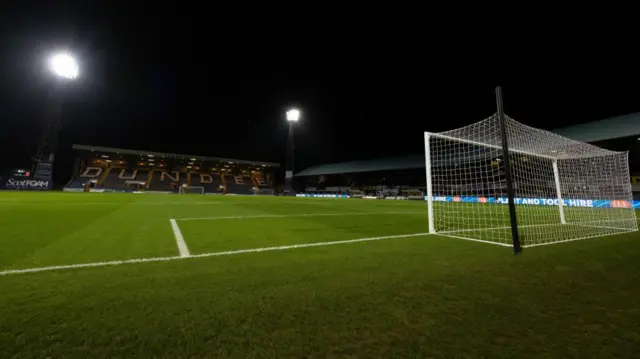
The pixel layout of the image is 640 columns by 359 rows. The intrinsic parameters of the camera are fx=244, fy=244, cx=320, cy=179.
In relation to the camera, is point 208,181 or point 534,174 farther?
point 208,181

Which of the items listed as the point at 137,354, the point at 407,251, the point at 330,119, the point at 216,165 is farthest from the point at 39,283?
the point at 216,165

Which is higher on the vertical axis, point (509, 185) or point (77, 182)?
point (77, 182)

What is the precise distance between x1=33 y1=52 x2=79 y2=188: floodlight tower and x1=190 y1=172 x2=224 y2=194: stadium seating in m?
19.6

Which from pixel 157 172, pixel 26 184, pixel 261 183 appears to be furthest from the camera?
pixel 261 183

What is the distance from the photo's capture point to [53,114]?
3039cm

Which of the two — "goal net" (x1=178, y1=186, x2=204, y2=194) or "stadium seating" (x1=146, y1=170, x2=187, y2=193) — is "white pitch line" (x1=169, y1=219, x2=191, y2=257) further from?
"stadium seating" (x1=146, y1=170, x2=187, y2=193)

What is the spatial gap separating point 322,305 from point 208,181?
5408 centimetres

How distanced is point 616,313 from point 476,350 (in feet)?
4.34

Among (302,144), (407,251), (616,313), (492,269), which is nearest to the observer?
(616,313)

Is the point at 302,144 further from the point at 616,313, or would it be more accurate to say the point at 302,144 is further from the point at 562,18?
the point at 616,313

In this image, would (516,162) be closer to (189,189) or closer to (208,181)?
(189,189)

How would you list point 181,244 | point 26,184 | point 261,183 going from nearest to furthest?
1. point 181,244
2. point 26,184
3. point 261,183

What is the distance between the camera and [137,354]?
113 centimetres

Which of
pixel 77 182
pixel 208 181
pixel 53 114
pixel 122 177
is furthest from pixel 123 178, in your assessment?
pixel 53 114
